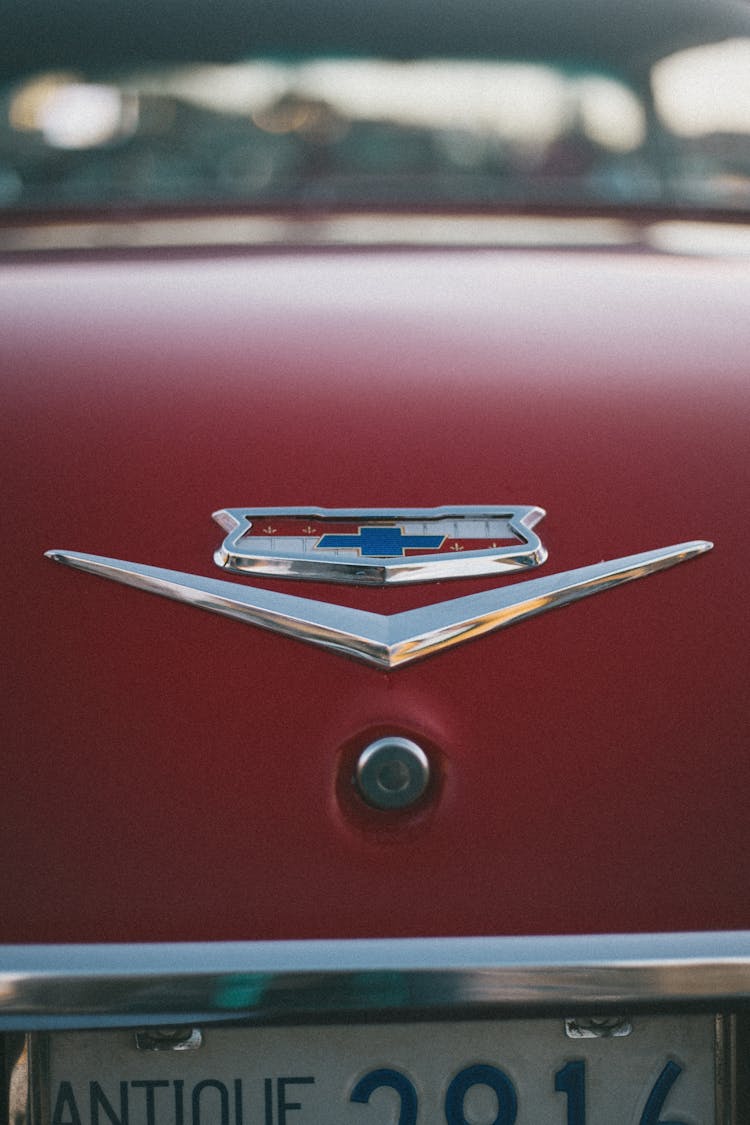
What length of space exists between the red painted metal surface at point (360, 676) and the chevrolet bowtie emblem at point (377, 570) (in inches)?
0.6

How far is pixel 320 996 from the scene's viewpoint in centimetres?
134

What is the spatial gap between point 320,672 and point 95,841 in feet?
0.88

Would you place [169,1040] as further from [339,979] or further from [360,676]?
[360,676]

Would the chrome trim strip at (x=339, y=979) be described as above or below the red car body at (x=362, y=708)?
below

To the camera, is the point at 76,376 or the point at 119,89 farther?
the point at 119,89

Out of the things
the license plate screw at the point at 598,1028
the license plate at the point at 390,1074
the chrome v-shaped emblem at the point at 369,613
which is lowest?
the license plate at the point at 390,1074

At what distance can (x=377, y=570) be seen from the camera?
55.8 inches

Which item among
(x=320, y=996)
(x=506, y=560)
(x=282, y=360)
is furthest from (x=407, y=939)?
(x=282, y=360)

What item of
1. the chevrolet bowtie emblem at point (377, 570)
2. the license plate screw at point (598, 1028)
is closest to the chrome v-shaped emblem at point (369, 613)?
the chevrolet bowtie emblem at point (377, 570)

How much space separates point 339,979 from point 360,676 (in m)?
0.28

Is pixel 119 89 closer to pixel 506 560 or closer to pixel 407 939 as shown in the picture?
pixel 506 560

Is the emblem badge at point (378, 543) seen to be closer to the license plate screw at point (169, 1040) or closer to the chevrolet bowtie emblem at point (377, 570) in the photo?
the chevrolet bowtie emblem at point (377, 570)

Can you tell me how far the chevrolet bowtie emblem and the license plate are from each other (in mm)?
366

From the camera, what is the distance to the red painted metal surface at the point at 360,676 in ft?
4.59
